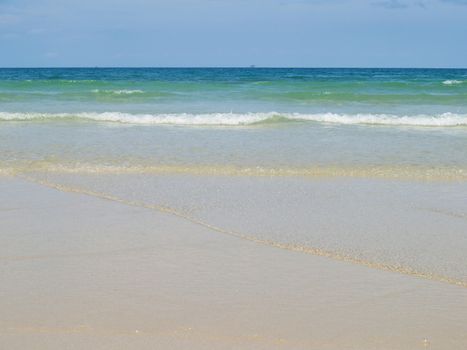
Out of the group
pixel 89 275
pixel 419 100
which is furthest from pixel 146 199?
pixel 419 100

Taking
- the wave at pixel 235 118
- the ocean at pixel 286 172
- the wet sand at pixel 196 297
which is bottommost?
the wet sand at pixel 196 297

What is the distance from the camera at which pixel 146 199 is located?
7180 mm

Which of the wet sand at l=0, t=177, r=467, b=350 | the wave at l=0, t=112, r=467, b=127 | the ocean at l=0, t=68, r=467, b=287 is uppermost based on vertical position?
the wave at l=0, t=112, r=467, b=127

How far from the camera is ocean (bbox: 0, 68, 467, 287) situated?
18.8 ft

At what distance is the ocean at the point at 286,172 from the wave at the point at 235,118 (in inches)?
1.6

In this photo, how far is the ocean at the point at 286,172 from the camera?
18.8ft

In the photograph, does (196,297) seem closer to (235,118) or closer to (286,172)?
(286,172)

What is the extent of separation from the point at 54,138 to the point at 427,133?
8208mm

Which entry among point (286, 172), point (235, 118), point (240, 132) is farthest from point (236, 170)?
point (235, 118)

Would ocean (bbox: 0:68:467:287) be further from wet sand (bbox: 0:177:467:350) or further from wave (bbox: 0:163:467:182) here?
wet sand (bbox: 0:177:467:350)

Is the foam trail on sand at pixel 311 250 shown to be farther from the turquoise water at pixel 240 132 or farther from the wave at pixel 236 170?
the turquoise water at pixel 240 132

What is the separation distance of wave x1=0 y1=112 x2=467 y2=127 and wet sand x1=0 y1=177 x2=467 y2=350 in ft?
36.3

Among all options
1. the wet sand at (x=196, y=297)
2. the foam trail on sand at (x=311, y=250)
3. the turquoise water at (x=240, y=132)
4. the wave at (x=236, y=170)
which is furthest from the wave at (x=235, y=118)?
the wet sand at (x=196, y=297)

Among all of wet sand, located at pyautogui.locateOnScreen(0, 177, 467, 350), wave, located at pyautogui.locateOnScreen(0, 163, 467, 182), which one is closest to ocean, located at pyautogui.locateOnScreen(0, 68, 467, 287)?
wave, located at pyautogui.locateOnScreen(0, 163, 467, 182)
